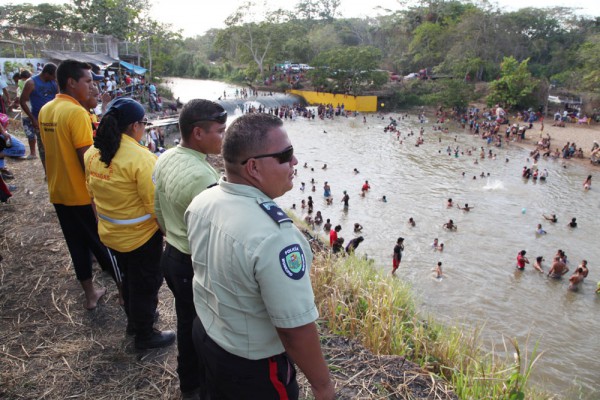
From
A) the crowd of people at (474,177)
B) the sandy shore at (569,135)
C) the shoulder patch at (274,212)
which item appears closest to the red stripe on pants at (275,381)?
the shoulder patch at (274,212)

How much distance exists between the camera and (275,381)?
136cm

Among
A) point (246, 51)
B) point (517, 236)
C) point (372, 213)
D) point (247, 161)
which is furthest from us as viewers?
point (246, 51)

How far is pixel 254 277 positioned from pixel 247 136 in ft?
1.53

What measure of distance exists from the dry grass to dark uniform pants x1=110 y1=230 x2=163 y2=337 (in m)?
0.28

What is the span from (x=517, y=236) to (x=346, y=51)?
26755mm

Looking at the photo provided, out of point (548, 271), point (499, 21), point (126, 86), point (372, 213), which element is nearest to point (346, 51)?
point (499, 21)

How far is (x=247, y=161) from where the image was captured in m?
1.32

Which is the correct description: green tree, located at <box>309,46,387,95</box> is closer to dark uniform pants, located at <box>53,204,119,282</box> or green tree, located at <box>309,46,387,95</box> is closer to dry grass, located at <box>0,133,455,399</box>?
dry grass, located at <box>0,133,455,399</box>

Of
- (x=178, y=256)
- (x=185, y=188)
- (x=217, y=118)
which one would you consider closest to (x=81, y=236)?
(x=178, y=256)

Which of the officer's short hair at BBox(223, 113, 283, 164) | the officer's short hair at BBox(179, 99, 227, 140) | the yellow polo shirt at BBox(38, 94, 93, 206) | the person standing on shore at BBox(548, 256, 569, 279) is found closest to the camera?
the officer's short hair at BBox(223, 113, 283, 164)

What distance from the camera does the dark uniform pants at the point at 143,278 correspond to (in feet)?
7.84

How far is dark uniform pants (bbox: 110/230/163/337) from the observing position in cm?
239

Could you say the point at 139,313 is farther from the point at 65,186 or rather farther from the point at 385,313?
the point at 385,313

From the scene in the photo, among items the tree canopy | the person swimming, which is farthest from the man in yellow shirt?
the tree canopy
